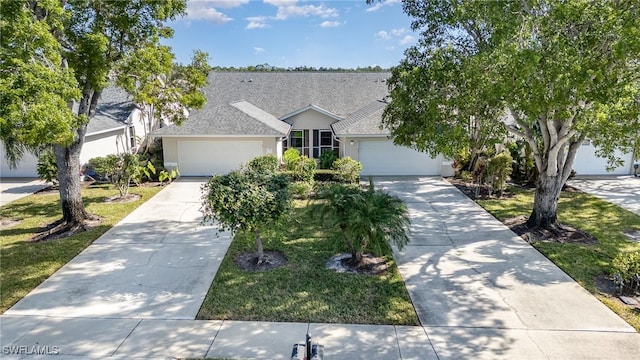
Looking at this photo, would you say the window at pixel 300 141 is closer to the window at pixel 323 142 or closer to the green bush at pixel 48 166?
the window at pixel 323 142

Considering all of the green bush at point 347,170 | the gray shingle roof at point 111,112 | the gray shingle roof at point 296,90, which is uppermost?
the gray shingle roof at point 296,90

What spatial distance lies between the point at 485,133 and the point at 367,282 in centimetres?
539

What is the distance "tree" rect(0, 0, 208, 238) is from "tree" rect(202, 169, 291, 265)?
13.3ft

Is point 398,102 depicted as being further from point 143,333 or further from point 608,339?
point 143,333

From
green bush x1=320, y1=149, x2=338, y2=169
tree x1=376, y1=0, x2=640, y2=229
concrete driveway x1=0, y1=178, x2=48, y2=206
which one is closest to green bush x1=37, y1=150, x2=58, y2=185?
concrete driveway x1=0, y1=178, x2=48, y2=206

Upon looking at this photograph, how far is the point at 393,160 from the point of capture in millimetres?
19906

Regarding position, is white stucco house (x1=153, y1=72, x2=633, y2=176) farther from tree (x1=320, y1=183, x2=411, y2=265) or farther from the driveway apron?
tree (x1=320, y1=183, x2=411, y2=265)

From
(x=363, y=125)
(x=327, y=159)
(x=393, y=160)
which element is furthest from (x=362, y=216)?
(x=327, y=159)

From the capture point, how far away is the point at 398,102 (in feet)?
36.2

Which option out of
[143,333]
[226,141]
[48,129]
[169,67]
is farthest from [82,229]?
[226,141]

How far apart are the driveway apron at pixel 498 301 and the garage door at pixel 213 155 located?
10.1m

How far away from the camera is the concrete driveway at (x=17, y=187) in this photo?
1590 centimetres

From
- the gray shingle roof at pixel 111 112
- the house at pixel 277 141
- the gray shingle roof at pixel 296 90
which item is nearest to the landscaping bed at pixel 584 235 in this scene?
Result: the house at pixel 277 141

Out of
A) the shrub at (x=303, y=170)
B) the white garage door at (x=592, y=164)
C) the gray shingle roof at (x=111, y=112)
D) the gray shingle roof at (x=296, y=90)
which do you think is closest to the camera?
the shrub at (x=303, y=170)
